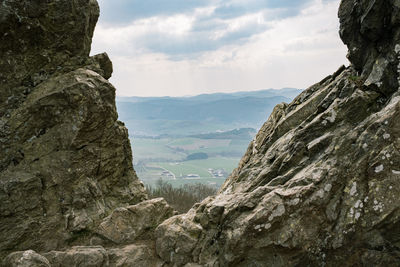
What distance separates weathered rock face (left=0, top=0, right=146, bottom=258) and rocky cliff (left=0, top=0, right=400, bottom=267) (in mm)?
59

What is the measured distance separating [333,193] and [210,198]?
24.9ft

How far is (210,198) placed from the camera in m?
19.7

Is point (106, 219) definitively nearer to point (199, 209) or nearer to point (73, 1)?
point (199, 209)

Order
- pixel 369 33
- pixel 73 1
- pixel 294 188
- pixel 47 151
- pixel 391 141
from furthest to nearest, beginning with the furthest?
pixel 73 1 → pixel 47 151 → pixel 369 33 → pixel 294 188 → pixel 391 141

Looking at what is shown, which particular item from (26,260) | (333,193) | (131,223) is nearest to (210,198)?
(131,223)

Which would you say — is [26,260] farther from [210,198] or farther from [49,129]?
[210,198]

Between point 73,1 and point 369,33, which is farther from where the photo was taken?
point 73,1

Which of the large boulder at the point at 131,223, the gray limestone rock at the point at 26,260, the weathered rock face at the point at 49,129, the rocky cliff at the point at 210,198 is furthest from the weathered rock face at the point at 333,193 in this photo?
the weathered rock face at the point at 49,129

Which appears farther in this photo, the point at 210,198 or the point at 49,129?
the point at 210,198

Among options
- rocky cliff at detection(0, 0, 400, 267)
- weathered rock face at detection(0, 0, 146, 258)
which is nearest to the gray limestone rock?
rocky cliff at detection(0, 0, 400, 267)

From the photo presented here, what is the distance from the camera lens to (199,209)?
18.2 m

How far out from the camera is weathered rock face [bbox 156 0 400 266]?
551 inches

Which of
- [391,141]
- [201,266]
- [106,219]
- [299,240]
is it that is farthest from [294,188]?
[106,219]

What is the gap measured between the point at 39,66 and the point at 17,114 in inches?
128
